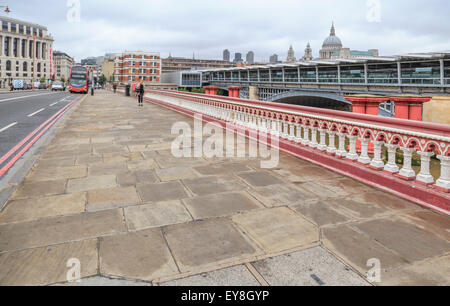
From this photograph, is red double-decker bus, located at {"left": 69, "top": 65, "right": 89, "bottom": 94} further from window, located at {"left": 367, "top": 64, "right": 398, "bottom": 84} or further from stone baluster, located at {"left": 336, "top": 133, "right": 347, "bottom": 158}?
window, located at {"left": 367, "top": 64, "right": 398, "bottom": 84}

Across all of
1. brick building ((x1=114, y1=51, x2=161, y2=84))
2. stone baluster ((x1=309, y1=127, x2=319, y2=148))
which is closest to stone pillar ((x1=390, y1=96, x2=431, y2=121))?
stone baluster ((x1=309, y1=127, x2=319, y2=148))

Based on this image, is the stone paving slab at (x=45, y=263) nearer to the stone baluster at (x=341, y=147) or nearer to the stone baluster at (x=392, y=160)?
the stone baluster at (x=392, y=160)

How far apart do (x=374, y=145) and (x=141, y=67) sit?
404 ft

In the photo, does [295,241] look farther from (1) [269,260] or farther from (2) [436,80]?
(2) [436,80]

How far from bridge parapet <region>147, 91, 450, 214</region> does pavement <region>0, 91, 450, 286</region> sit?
23 centimetres

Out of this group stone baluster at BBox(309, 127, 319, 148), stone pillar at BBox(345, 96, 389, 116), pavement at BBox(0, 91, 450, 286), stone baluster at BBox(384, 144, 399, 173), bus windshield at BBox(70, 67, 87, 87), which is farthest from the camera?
bus windshield at BBox(70, 67, 87, 87)

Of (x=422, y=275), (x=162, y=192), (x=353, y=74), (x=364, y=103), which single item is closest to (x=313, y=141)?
(x=162, y=192)

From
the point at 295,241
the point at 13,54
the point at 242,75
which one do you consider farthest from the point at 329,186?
the point at 13,54

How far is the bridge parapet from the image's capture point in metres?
3.88

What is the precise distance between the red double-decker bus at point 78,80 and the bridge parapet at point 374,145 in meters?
42.7

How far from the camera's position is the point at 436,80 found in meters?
49.9

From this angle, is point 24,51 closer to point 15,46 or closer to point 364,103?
point 15,46

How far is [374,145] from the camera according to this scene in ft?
15.5
